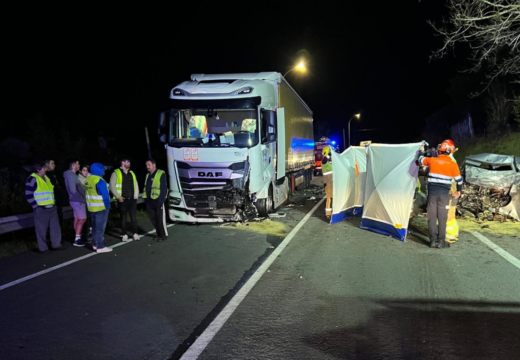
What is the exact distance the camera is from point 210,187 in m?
9.33

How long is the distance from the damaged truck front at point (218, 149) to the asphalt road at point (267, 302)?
1852mm

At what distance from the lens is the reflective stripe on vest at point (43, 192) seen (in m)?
7.34

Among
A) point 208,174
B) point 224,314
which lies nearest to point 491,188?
point 208,174

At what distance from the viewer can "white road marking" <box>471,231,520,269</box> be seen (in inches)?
246

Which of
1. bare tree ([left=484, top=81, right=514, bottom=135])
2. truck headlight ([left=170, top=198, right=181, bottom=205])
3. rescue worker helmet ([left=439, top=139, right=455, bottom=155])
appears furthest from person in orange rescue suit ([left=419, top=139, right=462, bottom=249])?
bare tree ([left=484, top=81, right=514, bottom=135])

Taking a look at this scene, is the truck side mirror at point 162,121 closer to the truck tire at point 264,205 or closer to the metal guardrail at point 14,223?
the truck tire at point 264,205

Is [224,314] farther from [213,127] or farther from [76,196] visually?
[213,127]

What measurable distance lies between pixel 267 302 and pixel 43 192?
16.5 feet

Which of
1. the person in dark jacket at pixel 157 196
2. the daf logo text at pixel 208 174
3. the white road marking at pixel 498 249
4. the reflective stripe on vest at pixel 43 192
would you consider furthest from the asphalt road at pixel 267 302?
the daf logo text at pixel 208 174

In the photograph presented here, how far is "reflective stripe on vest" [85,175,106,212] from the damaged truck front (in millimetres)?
2317

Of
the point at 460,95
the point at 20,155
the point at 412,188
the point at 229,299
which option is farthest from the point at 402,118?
the point at 229,299

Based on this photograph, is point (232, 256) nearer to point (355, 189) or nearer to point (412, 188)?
point (412, 188)

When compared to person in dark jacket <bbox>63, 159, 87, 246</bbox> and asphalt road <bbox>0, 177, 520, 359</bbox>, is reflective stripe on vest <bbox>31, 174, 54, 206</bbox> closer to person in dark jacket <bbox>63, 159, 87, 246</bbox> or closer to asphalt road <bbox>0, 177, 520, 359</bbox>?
person in dark jacket <bbox>63, 159, 87, 246</bbox>

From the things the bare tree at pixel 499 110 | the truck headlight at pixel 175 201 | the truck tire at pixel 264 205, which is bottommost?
→ the truck tire at pixel 264 205
